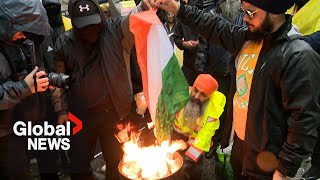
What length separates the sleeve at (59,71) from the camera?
352 centimetres

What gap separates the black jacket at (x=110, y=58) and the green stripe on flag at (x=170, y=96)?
0.80 m

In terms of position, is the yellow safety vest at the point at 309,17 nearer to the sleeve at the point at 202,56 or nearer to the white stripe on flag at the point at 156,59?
the sleeve at the point at 202,56

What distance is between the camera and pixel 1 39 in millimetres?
3131

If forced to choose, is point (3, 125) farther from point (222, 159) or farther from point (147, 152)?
point (222, 159)

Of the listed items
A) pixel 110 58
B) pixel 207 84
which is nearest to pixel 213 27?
pixel 110 58

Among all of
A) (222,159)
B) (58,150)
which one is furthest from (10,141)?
(222,159)

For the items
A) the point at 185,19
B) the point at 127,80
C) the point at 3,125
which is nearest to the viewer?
the point at 185,19

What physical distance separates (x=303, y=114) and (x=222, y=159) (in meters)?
2.13

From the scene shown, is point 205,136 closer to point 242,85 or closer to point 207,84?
point 207,84

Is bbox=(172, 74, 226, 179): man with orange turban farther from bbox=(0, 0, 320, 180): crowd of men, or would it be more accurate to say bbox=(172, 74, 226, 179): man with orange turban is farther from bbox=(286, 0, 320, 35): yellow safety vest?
bbox=(286, 0, 320, 35): yellow safety vest

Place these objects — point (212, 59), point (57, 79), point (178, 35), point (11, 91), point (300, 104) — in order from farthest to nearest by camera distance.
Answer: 1. point (178, 35)
2. point (212, 59)
3. point (57, 79)
4. point (11, 91)
5. point (300, 104)

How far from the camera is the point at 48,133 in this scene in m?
4.10

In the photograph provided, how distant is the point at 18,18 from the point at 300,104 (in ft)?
8.44

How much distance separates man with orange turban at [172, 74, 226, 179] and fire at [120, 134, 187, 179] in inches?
30.1
